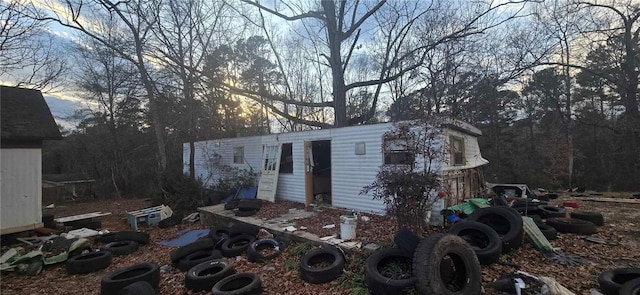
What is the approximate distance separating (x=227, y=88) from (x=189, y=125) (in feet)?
7.57

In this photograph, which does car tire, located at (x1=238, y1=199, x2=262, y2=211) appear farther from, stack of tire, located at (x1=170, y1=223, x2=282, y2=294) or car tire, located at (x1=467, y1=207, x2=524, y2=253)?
car tire, located at (x1=467, y1=207, x2=524, y2=253)

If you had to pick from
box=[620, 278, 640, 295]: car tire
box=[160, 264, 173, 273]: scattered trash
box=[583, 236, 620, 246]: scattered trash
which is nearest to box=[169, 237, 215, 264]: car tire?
box=[160, 264, 173, 273]: scattered trash

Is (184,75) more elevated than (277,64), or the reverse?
(277,64)

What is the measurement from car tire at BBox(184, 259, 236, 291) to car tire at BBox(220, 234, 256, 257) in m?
0.75

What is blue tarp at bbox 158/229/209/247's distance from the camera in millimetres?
7291

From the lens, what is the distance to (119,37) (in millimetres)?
14016

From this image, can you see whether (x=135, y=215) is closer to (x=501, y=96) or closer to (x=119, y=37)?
(x=119, y=37)

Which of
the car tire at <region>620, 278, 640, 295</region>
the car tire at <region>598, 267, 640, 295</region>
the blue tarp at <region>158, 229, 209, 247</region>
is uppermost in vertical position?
the car tire at <region>620, 278, 640, 295</region>

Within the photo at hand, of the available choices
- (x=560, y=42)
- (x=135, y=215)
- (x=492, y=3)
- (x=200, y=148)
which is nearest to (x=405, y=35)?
(x=492, y=3)

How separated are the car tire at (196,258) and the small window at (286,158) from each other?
4752 mm

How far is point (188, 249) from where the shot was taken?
224 inches

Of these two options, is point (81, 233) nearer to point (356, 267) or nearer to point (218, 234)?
point (218, 234)

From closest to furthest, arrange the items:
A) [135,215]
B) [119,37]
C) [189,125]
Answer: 1. [135,215]
2. [189,125]
3. [119,37]

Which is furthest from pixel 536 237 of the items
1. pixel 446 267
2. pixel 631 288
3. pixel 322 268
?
pixel 322 268
